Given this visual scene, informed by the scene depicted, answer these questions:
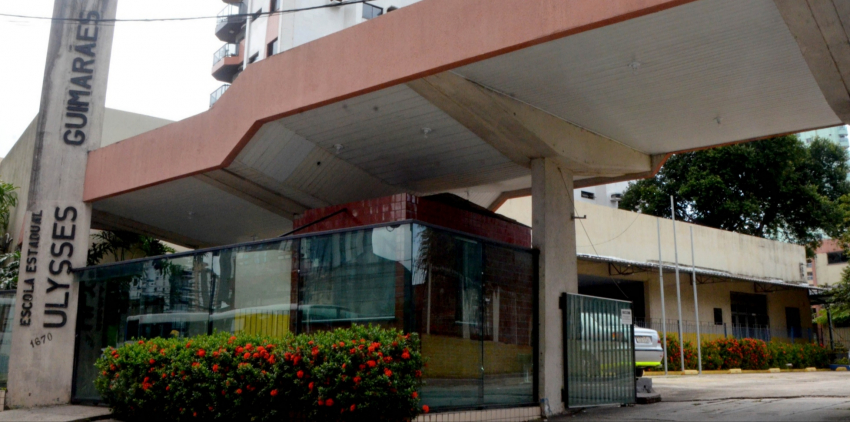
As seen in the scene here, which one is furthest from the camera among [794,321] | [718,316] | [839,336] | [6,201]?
[839,336]

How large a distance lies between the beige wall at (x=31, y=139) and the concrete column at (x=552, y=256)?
1101 cm

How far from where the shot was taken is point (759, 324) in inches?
1308

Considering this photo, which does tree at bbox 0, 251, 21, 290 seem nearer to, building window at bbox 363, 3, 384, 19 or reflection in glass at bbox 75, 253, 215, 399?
reflection in glass at bbox 75, 253, 215, 399

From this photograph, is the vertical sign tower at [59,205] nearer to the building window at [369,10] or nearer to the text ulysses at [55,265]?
the text ulysses at [55,265]

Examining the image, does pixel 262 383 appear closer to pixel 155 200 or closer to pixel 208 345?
pixel 208 345

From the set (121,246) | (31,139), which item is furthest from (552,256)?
(31,139)

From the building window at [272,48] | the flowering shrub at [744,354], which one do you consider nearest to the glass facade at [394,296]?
the flowering shrub at [744,354]

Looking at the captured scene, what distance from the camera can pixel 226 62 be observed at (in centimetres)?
4975

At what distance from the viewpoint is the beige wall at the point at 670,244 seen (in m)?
24.2

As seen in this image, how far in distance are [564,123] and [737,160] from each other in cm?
3088

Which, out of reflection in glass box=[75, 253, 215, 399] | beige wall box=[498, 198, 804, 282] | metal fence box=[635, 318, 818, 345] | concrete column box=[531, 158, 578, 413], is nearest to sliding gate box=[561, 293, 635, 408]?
concrete column box=[531, 158, 578, 413]

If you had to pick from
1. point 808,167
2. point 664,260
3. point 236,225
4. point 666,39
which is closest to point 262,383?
point 666,39

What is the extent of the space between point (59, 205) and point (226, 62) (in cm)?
3743

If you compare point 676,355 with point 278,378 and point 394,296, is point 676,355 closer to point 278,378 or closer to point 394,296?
point 394,296
